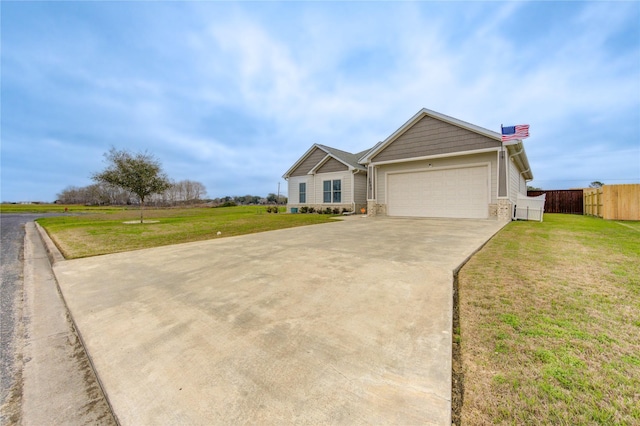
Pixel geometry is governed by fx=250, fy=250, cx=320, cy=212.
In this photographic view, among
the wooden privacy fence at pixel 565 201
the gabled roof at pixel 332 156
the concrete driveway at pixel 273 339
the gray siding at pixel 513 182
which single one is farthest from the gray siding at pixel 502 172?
the wooden privacy fence at pixel 565 201

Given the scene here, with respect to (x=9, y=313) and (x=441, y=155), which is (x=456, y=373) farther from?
(x=441, y=155)

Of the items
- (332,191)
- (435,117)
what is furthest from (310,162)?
(435,117)

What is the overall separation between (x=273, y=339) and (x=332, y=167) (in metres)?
15.5

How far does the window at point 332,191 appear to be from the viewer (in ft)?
55.3

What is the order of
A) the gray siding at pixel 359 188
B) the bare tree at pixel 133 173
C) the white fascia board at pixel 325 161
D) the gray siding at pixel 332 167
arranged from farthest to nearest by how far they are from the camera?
1. the gray siding at pixel 332 167
2. the gray siding at pixel 359 188
3. the white fascia board at pixel 325 161
4. the bare tree at pixel 133 173

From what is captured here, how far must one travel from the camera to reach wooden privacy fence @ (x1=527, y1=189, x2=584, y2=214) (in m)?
17.6

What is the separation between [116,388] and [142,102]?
98.1ft

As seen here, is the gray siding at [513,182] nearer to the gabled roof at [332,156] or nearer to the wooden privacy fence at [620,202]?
the wooden privacy fence at [620,202]

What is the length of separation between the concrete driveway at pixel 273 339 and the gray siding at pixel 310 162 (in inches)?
568

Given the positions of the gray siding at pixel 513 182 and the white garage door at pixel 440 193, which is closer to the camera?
Answer: the gray siding at pixel 513 182

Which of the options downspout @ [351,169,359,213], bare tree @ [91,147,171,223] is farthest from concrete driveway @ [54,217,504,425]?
downspout @ [351,169,359,213]

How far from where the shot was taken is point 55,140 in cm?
4084

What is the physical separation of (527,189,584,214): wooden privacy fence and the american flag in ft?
41.5

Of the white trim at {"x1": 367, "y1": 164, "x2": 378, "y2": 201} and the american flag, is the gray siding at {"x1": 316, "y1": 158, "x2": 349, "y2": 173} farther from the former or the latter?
the american flag
